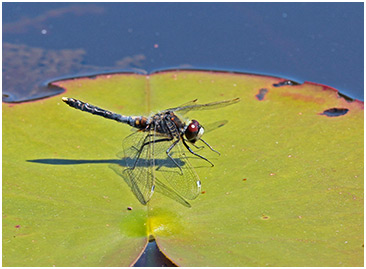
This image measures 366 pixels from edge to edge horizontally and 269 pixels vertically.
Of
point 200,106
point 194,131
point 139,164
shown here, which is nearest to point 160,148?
point 139,164

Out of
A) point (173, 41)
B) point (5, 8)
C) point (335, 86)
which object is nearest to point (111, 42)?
point (173, 41)

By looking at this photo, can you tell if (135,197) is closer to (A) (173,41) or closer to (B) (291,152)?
(B) (291,152)

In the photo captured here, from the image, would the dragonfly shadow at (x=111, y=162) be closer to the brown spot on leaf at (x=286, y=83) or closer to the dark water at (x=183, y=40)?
the dark water at (x=183, y=40)

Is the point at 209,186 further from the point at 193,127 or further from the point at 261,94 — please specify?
the point at 261,94

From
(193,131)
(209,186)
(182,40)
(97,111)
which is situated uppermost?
(182,40)

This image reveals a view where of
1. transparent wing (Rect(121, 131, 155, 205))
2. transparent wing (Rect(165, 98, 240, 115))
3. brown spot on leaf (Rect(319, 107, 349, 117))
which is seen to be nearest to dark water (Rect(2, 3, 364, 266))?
brown spot on leaf (Rect(319, 107, 349, 117))

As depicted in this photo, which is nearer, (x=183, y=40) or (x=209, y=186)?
(x=209, y=186)
